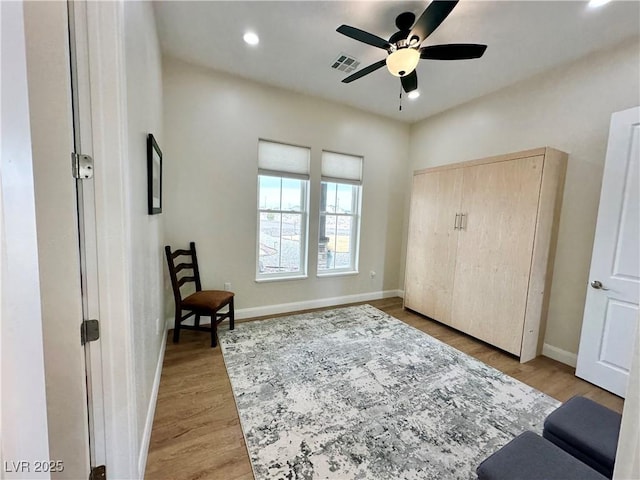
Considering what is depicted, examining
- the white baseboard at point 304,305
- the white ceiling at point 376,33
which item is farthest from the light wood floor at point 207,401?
the white ceiling at point 376,33

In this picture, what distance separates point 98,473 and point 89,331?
0.62m

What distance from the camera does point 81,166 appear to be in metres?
0.96

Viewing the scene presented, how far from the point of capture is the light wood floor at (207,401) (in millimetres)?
1458

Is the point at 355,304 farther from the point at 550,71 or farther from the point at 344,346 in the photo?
the point at 550,71

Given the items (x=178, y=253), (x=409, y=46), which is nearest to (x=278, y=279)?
(x=178, y=253)

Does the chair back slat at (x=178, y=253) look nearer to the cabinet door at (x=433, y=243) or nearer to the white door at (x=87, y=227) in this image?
the white door at (x=87, y=227)

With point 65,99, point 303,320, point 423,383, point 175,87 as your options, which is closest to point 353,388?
point 423,383

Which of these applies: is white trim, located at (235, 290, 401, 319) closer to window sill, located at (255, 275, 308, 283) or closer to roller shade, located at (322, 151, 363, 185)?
window sill, located at (255, 275, 308, 283)

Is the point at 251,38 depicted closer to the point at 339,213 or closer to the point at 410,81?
the point at 410,81

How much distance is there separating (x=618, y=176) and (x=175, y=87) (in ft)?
13.8

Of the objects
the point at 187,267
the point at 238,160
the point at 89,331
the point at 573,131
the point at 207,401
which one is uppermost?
the point at 573,131

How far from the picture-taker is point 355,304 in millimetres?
4188

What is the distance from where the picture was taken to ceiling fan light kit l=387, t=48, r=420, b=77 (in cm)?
197

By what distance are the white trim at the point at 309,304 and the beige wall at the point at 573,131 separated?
2192 mm
